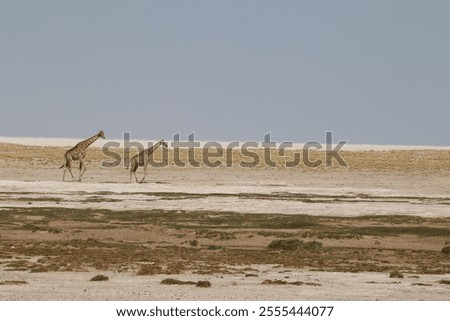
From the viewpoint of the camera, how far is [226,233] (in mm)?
31406

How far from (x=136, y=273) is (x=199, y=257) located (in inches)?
145

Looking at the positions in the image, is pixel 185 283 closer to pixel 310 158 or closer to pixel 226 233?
pixel 226 233

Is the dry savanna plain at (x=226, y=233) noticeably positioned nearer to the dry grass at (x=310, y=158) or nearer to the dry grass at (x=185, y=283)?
the dry grass at (x=185, y=283)

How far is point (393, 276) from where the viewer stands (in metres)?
21.6

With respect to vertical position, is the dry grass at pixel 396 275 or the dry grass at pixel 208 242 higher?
the dry grass at pixel 208 242

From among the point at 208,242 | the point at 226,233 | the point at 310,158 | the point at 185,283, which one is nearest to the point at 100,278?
the point at 185,283

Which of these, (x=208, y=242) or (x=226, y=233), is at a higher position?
(x=226, y=233)

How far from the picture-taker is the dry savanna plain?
20031 mm

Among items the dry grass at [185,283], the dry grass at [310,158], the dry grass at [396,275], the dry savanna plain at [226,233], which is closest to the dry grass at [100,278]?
the dry savanna plain at [226,233]

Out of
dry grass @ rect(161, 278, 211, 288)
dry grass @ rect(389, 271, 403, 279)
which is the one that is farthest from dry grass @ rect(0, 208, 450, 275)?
dry grass @ rect(161, 278, 211, 288)

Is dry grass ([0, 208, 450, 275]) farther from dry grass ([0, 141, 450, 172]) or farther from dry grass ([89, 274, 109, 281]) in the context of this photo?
dry grass ([0, 141, 450, 172])

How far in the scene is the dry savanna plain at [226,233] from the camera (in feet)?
65.7

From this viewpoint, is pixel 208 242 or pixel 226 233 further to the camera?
pixel 226 233

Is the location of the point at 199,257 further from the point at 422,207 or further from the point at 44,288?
the point at 422,207
